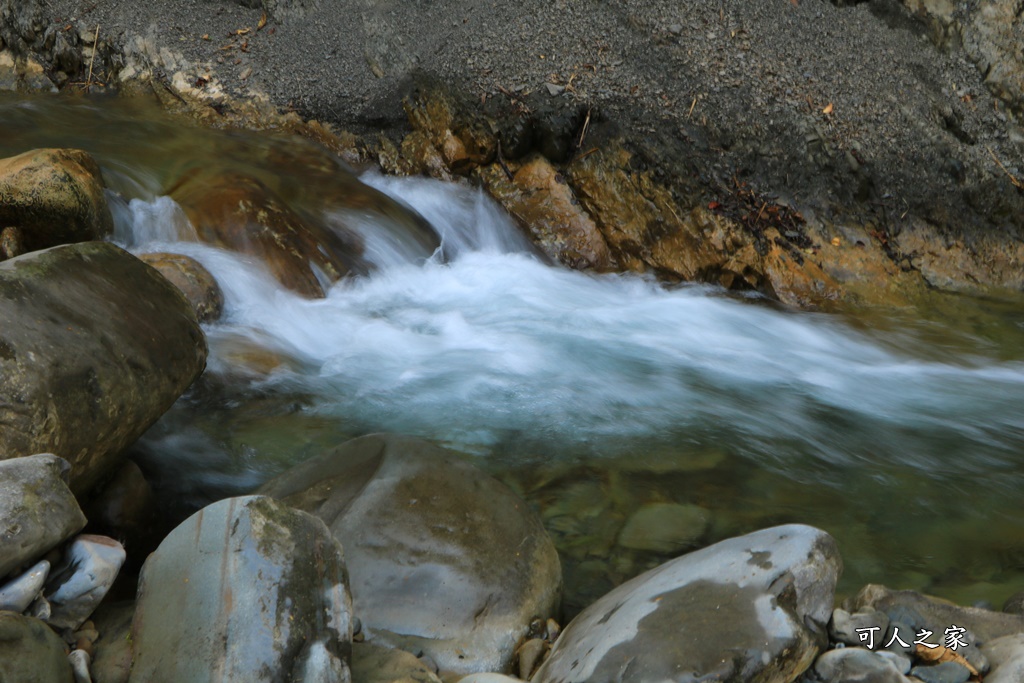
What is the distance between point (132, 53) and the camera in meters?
8.39

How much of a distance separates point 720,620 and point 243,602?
139 centimetres

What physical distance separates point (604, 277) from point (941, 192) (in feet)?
9.48

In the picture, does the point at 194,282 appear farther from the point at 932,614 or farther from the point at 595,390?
the point at 932,614

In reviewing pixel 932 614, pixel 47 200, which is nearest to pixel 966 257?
pixel 932 614

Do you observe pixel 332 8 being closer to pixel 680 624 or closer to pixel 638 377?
pixel 638 377

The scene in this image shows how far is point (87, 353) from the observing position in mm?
3090

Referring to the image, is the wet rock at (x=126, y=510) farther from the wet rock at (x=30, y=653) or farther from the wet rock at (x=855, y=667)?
the wet rock at (x=855, y=667)

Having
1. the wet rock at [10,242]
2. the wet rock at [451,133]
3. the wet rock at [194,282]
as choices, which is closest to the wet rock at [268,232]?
the wet rock at [194,282]

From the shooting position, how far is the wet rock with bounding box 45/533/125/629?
2.49 metres

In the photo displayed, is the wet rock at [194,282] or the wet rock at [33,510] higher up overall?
the wet rock at [33,510]

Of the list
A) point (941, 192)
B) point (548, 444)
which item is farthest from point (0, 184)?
point (941, 192)

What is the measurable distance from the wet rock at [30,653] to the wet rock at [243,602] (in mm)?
185

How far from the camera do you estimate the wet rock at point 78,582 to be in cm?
249

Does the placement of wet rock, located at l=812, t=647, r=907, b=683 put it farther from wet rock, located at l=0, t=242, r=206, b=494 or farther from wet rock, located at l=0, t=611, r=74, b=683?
wet rock, located at l=0, t=242, r=206, b=494
